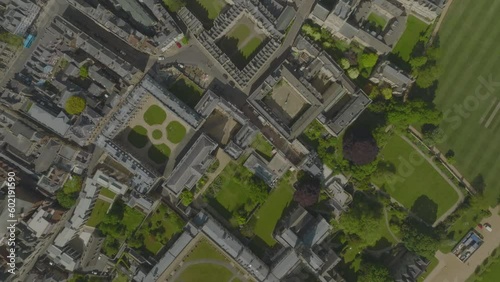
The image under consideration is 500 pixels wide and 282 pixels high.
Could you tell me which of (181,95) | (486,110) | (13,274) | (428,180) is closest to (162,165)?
(181,95)

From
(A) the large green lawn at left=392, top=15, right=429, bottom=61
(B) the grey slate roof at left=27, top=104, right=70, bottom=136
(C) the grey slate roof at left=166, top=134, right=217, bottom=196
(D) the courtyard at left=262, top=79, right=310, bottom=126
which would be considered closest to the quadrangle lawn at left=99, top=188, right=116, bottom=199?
(C) the grey slate roof at left=166, top=134, right=217, bottom=196

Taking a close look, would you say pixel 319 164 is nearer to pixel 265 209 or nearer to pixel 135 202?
pixel 265 209

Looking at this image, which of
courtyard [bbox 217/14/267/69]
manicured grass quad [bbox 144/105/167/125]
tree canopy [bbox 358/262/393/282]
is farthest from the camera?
manicured grass quad [bbox 144/105/167/125]

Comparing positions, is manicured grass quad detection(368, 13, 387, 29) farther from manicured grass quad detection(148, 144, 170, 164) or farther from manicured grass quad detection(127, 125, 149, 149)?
manicured grass quad detection(127, 125, 149, 149)

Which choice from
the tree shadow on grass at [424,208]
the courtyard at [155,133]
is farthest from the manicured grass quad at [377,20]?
the courtyard at [155,133]

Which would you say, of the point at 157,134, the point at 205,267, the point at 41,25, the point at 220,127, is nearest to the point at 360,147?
the point at 220,127

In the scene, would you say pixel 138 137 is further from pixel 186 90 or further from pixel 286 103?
Result: pixel 286 103

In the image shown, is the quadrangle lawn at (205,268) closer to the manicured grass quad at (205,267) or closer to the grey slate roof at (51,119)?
the manicured grass quad at (205,267)
